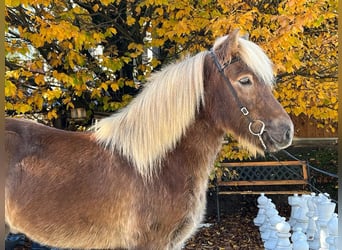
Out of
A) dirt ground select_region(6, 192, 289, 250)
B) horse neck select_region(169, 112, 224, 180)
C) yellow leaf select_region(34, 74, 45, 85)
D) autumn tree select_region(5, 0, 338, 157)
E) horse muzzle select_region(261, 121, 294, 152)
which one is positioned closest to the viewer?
horse muzzle select_region(261, 121, 294, 152)

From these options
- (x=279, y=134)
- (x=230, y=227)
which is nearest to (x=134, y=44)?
(x=279, y=134)

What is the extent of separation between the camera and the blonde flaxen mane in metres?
1.85

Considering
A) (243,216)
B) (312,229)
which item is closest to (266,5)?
(312,229)

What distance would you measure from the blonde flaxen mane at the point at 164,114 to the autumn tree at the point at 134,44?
3.50ft

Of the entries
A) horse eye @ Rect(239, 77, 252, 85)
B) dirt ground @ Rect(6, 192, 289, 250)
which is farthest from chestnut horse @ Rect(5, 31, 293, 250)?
dirt ground @ Rect(6, 192, 289, 250)

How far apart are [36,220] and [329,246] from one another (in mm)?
1797

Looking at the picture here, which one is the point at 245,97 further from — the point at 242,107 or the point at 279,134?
the point at 279,134

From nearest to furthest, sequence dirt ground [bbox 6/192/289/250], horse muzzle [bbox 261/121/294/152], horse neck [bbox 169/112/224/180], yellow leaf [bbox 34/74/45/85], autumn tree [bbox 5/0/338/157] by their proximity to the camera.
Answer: horse muzzle [bbox 261/121/294/152]
horse neck [bbox 169/112/224/180]
autumn tree [bbox 5/0/338/157]
yellow leaf [bbox 34/74/45/85]
dirt ground [bbox 6/192/289/250]

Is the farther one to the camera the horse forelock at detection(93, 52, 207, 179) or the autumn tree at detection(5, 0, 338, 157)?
the autumn tree at detection(5, 0, 338, 157)

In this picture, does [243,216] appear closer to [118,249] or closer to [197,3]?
[197,3]

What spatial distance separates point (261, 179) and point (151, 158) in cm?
437

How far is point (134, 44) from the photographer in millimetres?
3551

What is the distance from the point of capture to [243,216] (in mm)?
5863

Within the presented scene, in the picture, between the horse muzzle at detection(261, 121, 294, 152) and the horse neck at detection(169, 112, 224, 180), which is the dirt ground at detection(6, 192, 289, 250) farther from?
the horse muzzle at detection(261, 121, 294, 152)
